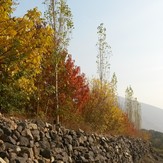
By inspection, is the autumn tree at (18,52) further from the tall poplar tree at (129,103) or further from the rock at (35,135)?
the tall poplar tree at (129,103)

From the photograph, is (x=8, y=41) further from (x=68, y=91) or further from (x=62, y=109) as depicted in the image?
(x=68, y=91)

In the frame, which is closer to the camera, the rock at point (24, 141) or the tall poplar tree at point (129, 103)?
the rock at point (24, 141)

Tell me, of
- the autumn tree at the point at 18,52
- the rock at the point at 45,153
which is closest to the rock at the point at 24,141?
the rock at the point at 45,153

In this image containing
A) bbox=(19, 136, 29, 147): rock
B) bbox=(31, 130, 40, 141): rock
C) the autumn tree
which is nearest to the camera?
bbox=(19, 136, 29, 147): rock

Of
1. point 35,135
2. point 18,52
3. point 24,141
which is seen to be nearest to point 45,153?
point 35,135

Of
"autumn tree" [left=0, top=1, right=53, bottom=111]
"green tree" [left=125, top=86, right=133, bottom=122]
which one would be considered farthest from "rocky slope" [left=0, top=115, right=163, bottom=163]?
"green tree" [left=125, top=86, right=133, bottom=122]

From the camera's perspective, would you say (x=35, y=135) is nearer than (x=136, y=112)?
Yes

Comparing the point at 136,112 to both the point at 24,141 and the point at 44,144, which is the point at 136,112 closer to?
the point at 44,144

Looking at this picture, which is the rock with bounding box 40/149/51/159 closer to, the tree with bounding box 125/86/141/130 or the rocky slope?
the rocky slope

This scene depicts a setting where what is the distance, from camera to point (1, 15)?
16391mm

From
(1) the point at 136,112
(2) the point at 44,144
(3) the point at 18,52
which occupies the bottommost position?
(2) the point at 44,144

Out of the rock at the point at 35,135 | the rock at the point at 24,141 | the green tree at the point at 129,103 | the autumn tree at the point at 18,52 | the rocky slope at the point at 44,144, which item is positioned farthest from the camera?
the green tree at the point at 129,103

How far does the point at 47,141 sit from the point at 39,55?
5167mm

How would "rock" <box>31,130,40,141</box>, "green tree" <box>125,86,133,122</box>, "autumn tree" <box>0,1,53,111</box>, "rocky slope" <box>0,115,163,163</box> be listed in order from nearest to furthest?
"rocky slope" <box>0,115,163,163</box>, "rock" <box>31,130,40,141</box>, "autumn tree" <box>0,1,53,111</box>, "green tree" <box>125,86,133,122</box>
